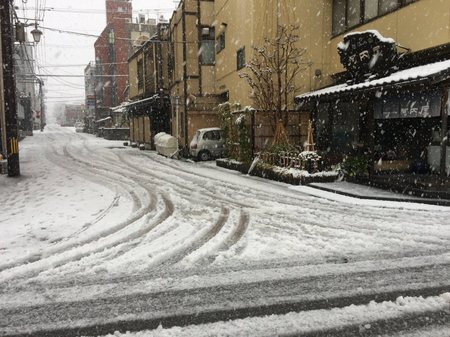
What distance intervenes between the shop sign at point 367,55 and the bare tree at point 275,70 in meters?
2.72

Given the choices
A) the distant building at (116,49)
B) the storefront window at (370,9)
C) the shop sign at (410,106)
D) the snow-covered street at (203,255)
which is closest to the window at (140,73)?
the distant building at (116,49)

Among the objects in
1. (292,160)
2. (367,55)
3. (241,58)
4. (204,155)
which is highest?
(241,58)

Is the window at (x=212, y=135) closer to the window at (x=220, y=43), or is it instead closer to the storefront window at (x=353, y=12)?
the window at (x=220, y=43)

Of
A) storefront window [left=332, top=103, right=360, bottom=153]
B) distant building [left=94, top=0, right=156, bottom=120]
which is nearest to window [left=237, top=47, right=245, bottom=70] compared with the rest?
storefront window [left=332, top=103, right=360, bottom=153]

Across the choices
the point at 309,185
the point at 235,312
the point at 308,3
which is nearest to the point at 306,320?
the point at 235,312

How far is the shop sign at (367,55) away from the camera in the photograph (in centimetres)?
1179

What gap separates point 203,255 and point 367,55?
10.2 m

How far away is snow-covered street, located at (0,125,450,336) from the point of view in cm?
Result: 379

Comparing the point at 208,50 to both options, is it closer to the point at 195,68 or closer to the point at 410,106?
the point at 195,68

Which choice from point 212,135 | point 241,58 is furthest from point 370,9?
point 212,135

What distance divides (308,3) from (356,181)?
9.63m

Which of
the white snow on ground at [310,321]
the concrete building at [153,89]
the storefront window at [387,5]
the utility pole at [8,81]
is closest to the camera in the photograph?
the white snow on ground at [310,321]

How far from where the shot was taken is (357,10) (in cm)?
1472

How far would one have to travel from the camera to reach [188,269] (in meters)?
4.75
